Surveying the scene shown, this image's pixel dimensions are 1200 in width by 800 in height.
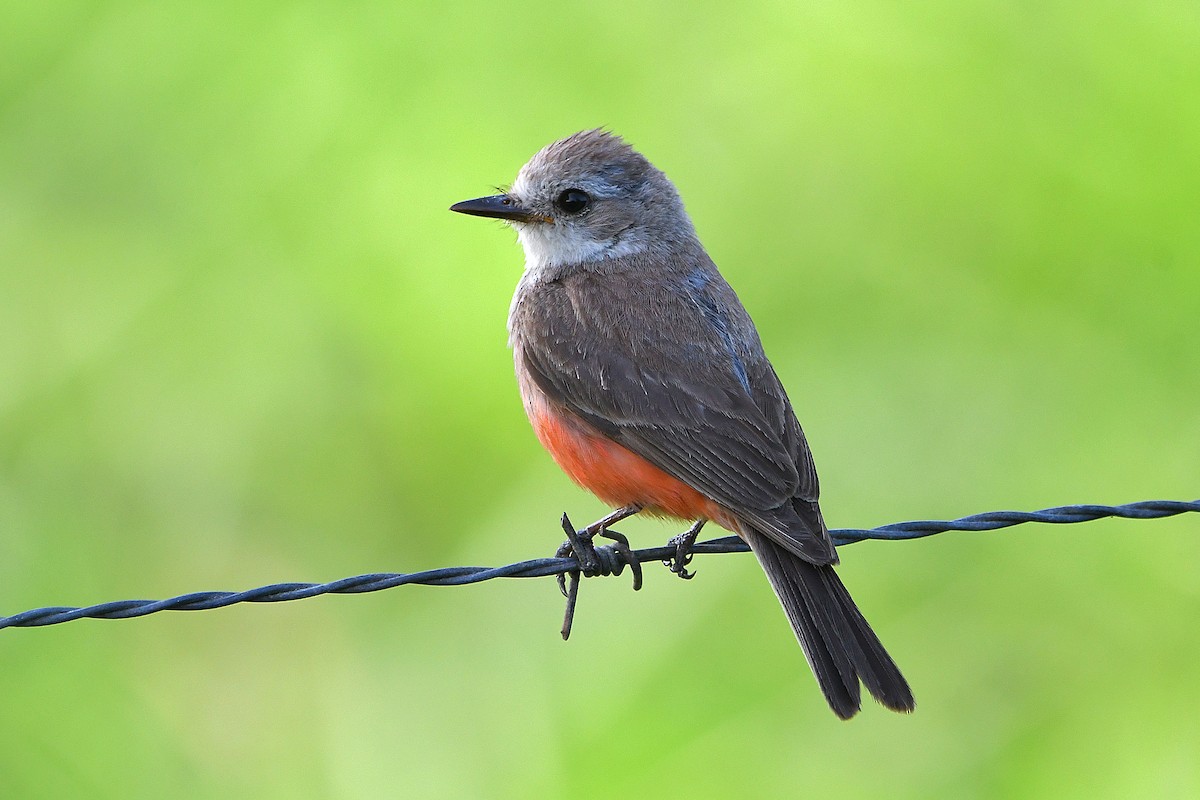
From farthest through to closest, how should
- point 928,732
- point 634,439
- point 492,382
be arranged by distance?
point 492,382
point 928,732
point 634,439

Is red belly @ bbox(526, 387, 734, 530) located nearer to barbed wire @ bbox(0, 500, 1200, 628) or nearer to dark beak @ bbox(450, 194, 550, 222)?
barbed wire @ bbox(0, 500, 1200, 628)

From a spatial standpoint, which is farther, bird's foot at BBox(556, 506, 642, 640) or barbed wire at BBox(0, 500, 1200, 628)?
bird's foot at BBox(556, 506, 642, 640)

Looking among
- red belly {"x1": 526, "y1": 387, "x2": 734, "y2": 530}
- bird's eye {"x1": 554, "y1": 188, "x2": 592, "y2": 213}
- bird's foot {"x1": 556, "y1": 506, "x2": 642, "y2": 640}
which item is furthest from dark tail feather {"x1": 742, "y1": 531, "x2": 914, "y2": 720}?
bird's eye {"x1": 554, "y1": 188, "x2": 592, "y2": 213}

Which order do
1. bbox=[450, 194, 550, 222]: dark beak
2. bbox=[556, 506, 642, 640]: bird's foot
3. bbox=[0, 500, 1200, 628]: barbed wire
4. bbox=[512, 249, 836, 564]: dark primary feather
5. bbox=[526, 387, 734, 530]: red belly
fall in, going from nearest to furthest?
1. bbox=[0, 500, 1200, 628]: barbed wire
2. bbox=[556, 506, 642, 640]: bird's foot
3. bbox=[512, 249, 836, 564]: dark primary feather
4. bbox=[526, 387, 734, 530]: red belly
5. bbox=[450, 194, 550, 222]: dark beak

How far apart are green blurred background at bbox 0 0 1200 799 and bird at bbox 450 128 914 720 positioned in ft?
3.86

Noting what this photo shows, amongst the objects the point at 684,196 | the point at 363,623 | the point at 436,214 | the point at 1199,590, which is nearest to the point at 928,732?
the point at 1199,590

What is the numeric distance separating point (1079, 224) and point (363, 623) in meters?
3.78

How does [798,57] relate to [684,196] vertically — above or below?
above

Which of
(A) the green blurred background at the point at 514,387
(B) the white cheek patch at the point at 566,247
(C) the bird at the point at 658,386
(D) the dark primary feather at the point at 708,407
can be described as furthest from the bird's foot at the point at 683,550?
(B) the white cheek patch at the point at 566,247

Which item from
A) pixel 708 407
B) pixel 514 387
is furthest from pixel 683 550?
pixel 514 387

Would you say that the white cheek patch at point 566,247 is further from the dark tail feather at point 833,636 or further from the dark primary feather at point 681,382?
the dark tail feather at point 833,636

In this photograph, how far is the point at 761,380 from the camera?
15.8 feet

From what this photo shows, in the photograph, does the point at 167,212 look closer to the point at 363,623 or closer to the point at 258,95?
the point at 258,95

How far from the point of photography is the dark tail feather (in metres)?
4.11
